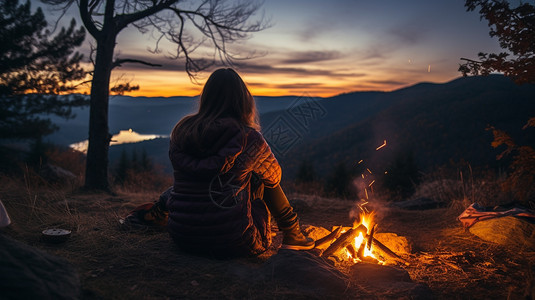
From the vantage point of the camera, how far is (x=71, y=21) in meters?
11.5

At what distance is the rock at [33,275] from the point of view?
1630 mm

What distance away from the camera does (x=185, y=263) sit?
2.58 metres

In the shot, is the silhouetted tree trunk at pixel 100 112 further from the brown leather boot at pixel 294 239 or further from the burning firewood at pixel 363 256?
the burning firewood at pixel 363 256

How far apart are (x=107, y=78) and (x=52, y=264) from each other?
18.3ft

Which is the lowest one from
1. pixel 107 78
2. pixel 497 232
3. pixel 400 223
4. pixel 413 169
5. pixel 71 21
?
pixel 413 169

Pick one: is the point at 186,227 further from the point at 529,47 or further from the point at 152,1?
the point at 152,1

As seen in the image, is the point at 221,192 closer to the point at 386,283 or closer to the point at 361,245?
the point at 386,283

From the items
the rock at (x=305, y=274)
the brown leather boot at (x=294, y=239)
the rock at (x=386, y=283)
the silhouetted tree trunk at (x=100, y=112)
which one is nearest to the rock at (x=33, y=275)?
the rock at (x=305, y=274)

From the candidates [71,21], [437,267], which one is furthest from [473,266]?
[71,21]

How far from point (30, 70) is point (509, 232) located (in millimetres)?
13840

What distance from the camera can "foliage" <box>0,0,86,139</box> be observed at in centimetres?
1051

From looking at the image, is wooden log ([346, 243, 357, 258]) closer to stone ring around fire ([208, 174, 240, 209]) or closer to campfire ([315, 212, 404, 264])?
campfire ([315, 212, 404, 264])

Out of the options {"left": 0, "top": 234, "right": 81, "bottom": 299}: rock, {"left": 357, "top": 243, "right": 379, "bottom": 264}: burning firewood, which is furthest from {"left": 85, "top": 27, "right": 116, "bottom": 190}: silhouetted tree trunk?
{"left": 357, "top": 243, "right": 379, "bottom": 264}: burning firewood

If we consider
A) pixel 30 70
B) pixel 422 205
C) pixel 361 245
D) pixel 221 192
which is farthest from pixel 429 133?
pixel 221 192
